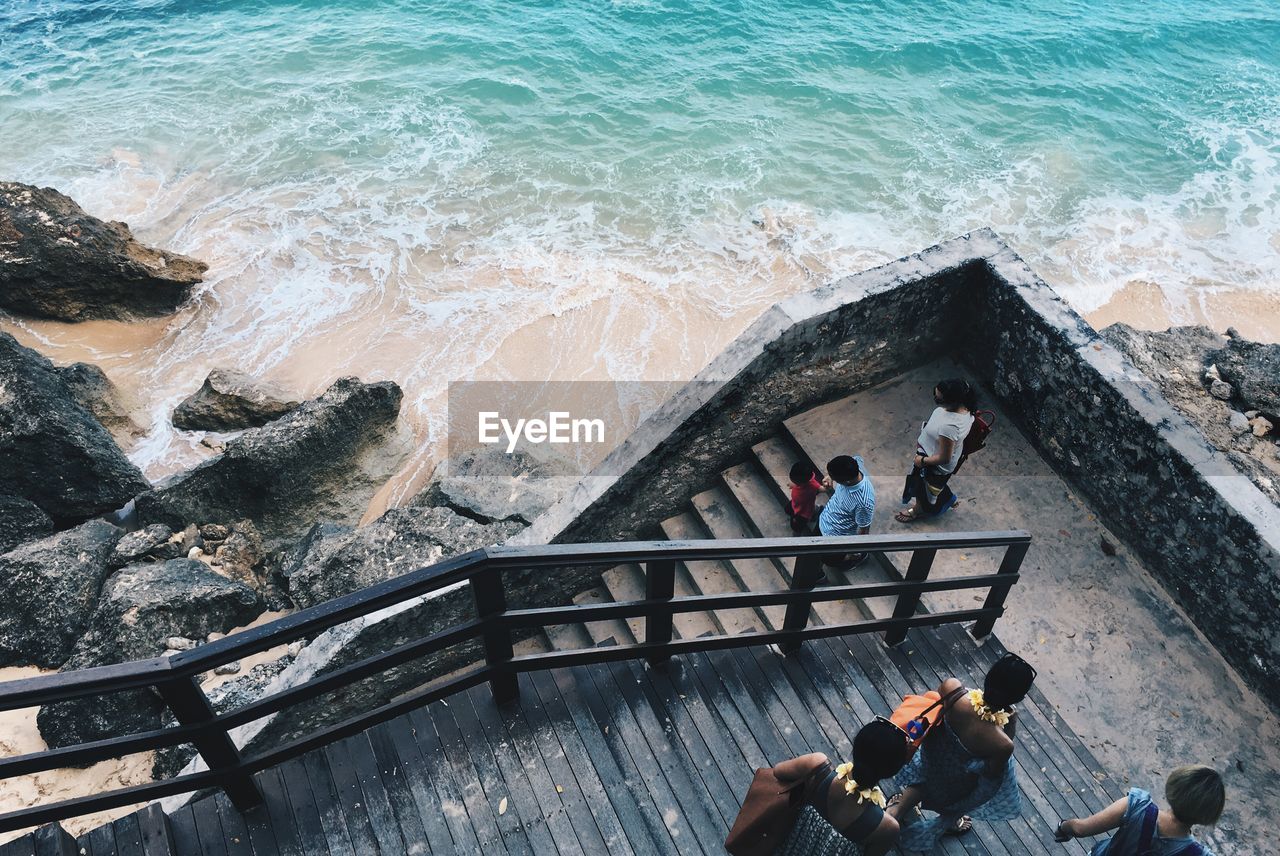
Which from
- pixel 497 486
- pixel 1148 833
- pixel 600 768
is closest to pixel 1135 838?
pixel 1148 833

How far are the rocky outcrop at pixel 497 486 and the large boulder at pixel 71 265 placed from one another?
6.68m

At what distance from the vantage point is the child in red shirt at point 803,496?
533cm

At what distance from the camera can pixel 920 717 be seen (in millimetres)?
3691

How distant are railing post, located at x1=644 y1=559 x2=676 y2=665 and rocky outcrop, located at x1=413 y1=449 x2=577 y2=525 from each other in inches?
149

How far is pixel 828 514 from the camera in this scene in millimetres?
5160

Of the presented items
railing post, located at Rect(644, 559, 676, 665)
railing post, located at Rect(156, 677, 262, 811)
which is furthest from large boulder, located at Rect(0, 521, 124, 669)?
railing post, located at Rect(644, 559, 676, 665)

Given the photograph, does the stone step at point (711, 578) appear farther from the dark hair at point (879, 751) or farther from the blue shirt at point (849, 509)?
the dark hair at point (879, 751)

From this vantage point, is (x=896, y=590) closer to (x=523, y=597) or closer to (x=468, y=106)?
(x=523, y=597)

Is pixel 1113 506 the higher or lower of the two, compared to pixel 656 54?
higher

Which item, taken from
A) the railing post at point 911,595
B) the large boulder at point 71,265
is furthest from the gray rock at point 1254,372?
the large boulder at point 71,265

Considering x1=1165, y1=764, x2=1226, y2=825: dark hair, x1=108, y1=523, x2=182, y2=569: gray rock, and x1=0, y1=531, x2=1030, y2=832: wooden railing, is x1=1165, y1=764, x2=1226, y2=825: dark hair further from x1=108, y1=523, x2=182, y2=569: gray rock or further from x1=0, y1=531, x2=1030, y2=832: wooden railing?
x1=108, y1=523, x2=182, y2=569: gray rock

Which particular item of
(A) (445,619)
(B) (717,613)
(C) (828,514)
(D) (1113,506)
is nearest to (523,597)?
(A) (445,619)

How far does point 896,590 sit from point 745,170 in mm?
13814

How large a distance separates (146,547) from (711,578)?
597 centimetres
